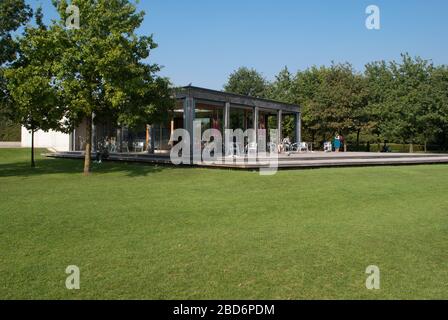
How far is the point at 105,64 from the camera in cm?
1511

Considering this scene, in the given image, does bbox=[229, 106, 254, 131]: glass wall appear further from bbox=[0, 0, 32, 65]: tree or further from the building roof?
bbox=[0, 0, 32, 65]: tree

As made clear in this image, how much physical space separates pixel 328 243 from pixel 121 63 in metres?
12.0

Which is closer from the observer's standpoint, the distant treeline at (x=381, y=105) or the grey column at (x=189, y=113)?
the grey column at (x=189, y=113)

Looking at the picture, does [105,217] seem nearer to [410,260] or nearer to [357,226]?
[357,226]

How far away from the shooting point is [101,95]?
16688 millimetres

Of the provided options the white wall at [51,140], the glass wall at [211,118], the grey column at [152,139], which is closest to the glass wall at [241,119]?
the glass wall at [211,118]

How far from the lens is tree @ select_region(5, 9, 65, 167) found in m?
15.0

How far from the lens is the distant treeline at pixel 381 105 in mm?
36938

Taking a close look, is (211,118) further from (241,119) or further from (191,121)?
(191,121)

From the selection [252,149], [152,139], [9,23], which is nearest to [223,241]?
[9,23]

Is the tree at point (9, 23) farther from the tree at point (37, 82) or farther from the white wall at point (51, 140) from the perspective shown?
the white wall at point (51, 140)

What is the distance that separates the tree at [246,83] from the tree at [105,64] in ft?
171

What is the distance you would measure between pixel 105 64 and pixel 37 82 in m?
2.44
